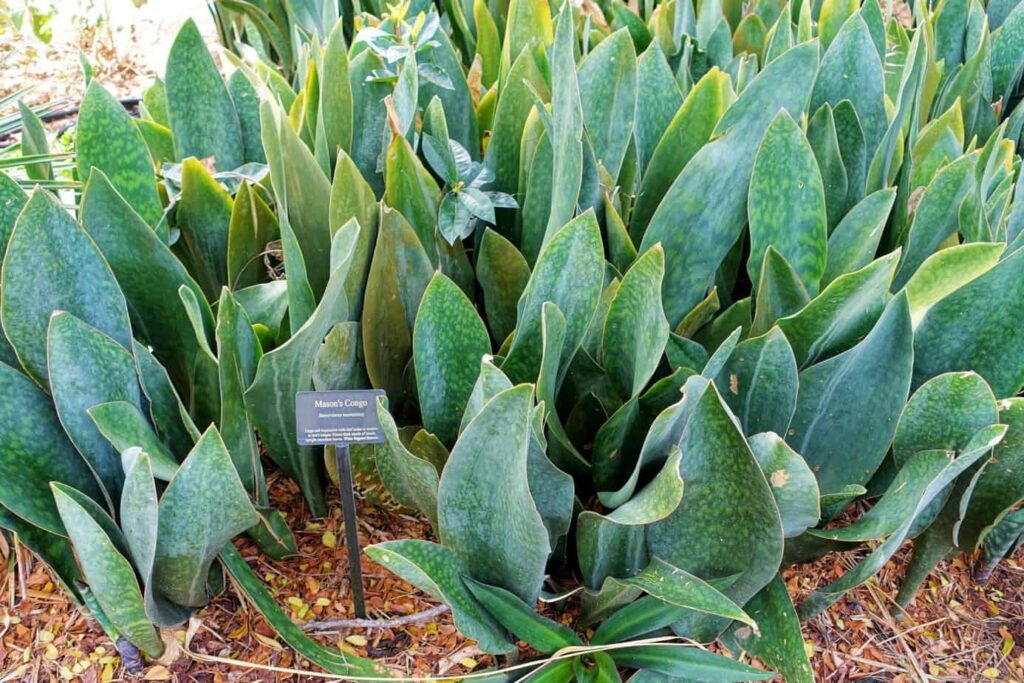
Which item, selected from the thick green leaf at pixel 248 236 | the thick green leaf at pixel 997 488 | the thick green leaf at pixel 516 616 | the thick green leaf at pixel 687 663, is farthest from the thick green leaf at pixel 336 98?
the thick green leaf at pixel 997 488

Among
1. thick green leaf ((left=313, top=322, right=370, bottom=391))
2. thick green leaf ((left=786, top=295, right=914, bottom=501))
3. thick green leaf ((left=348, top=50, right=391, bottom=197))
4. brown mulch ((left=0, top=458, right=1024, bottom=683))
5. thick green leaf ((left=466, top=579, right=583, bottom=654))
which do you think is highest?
thick green leaf ((left=348, top=50, right=391, bottom=197))

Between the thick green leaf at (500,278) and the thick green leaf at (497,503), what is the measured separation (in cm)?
32

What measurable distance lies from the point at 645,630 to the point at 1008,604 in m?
0.57

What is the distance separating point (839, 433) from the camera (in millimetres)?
936

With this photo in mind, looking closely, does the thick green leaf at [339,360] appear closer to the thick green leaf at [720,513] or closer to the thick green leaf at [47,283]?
the thick green leaf at [47,283]

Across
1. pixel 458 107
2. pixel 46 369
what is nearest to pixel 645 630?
pixel 46 369

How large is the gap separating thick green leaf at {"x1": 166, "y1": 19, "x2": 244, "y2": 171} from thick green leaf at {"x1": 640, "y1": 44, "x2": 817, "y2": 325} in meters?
0.61

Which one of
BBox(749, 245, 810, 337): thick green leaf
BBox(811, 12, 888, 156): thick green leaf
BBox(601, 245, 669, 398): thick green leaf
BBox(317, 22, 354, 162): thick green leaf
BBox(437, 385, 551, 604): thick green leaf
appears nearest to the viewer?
BBox(437, 385, 551, 604): thick green leaf

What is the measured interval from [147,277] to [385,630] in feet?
1.60

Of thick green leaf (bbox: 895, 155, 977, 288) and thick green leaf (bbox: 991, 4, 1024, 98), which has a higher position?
thick green leaf (bbox: 991, 4, 1024, 98)

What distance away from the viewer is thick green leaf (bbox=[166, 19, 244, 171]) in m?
1.14

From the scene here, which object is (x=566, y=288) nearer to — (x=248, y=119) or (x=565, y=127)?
(x=565, y=127)

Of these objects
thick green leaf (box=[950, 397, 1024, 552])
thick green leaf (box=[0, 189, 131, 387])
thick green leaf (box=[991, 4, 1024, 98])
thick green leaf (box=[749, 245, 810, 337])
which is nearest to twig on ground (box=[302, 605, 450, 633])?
thick green leaf (box=[0, 189, 131, 387])

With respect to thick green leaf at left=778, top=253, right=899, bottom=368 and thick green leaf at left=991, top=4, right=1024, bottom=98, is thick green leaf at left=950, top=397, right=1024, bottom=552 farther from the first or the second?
thick green leaf at left=991, top=4, right=1024, bottom=98
